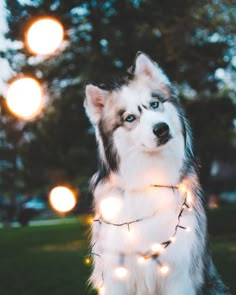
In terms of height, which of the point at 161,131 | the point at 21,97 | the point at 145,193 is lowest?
the point at 145,193

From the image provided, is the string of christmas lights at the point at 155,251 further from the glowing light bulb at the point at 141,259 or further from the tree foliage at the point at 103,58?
the tree foliage at the point at 103,58

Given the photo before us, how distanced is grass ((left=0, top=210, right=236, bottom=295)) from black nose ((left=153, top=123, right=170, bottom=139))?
1768mm

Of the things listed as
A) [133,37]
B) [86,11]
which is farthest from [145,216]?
[133,37]

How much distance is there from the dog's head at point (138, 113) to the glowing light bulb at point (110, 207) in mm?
221

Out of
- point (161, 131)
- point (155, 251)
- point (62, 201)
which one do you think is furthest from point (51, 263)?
point (161, 131)

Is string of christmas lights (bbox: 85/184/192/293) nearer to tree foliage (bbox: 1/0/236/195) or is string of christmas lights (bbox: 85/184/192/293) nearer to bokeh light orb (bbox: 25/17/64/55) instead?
tree foliage (bbox: 1/0/236/195)

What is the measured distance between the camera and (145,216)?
2418 millimetres

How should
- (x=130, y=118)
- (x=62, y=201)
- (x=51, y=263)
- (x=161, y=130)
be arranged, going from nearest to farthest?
(x=161, y=130) → (x=130, y=118) → (x=62, y=201) → (x=51, y=263)

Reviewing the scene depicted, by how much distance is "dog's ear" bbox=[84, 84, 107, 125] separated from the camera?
2.50 meters

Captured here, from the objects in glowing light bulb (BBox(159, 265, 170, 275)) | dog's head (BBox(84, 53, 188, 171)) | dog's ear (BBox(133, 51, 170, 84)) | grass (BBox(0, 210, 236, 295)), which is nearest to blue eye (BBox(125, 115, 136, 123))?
dog's head (BBox(84, 53, 188, 171))

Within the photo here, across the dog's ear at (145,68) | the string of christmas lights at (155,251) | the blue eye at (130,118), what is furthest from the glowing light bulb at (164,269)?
the dog's ear at (145,68)

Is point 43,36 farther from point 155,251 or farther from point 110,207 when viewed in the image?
point 155,251

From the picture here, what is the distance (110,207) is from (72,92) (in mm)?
5115

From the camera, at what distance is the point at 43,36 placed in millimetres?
3098
